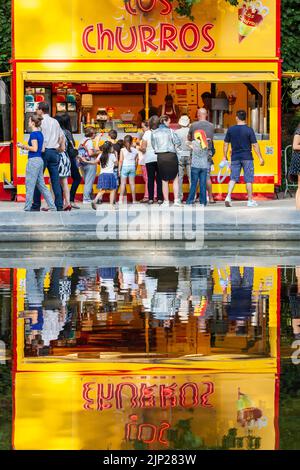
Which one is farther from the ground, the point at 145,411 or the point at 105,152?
the point at 105,152

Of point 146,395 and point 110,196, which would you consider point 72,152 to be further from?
point 146,395

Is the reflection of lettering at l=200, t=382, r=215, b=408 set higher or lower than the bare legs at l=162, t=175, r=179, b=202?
lower

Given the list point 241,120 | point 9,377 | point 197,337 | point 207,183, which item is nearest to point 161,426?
point 9,377

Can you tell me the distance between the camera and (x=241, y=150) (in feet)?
74.5

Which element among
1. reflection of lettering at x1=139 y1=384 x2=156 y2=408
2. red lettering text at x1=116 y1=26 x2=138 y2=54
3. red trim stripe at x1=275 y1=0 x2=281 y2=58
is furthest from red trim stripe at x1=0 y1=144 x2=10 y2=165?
reflection of lettering at x1=139 y1=384 x2=156 y2=408

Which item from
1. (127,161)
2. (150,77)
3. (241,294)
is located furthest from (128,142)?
(241,294)

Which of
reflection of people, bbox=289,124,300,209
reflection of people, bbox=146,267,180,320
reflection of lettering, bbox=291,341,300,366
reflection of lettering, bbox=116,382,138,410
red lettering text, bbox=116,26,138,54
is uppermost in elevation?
red lettering text, bbox=116,26,138,54

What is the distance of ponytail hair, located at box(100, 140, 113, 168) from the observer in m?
23.3

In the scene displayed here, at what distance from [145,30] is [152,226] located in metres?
5.87

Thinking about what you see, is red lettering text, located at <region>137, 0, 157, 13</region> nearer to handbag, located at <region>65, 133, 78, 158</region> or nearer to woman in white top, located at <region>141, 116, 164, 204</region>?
woman in white top, located at <region>141, 116, 164, 204</region>

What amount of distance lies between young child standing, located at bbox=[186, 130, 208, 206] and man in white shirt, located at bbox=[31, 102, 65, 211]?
2530 mm

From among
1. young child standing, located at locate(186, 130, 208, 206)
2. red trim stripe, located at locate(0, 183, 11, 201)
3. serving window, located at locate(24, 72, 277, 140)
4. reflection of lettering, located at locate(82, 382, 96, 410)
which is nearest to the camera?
reflection of lettering, located at locate(82, 382, 96, 410)
